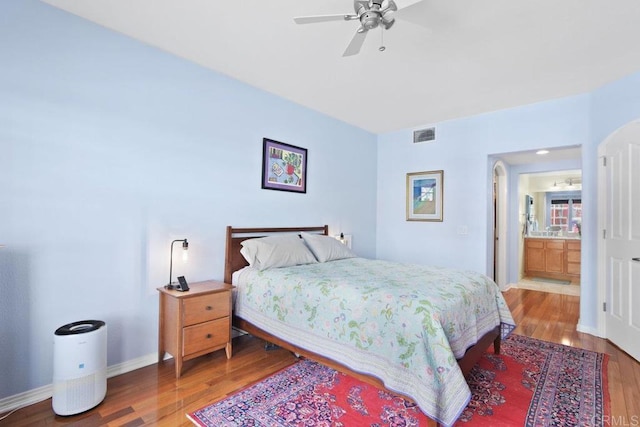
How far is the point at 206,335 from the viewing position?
251 centimetres

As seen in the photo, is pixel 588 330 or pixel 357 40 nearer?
pixel 357 40

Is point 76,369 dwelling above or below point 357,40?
below

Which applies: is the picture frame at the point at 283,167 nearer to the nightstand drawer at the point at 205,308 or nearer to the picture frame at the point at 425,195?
the nightstand drawer at the point at 205,308

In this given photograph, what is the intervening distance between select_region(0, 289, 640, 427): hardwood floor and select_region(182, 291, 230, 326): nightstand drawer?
41cm

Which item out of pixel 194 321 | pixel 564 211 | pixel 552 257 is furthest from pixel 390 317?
pixel 564 211

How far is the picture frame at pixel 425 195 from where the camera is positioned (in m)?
4.51

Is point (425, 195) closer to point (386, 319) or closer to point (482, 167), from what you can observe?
point (482, 167)

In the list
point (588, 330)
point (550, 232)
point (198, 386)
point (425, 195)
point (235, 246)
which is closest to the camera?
point (198, 386)

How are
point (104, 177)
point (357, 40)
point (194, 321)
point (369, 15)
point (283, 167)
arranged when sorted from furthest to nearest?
point (283, 167) → point (194, 321) → point (104, 177) → point (357, 40) → point (369, 15)

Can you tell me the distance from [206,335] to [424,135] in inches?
156

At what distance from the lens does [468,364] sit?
204 centimetres

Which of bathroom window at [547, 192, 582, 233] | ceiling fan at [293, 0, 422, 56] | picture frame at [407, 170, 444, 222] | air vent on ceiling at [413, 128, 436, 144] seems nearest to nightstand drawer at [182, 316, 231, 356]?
ceiling fan at [293, 0, 422, 56]

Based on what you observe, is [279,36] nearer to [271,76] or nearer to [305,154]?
[271,76]

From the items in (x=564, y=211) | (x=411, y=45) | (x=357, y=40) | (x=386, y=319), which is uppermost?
(x=411, y=45)
